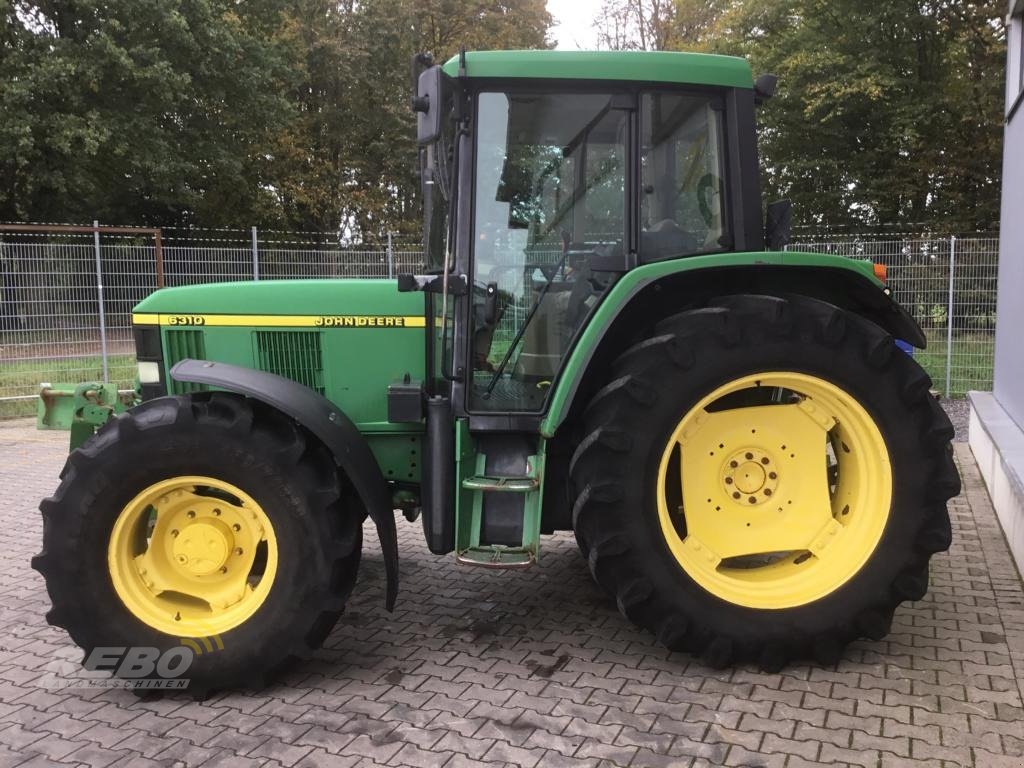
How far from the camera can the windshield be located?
10.5ft

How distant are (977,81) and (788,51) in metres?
4.22

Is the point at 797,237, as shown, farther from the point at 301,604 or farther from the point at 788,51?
the point at 788,51

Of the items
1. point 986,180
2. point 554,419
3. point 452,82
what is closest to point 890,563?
point 554,419

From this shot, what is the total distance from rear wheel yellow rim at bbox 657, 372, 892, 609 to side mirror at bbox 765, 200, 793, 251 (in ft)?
2.42

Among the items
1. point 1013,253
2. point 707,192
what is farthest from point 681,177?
point 1013,253

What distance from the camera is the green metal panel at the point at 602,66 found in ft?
10.2

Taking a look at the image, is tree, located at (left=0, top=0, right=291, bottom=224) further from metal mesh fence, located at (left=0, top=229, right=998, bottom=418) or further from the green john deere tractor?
the green john deere tractor

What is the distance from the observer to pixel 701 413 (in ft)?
10.5

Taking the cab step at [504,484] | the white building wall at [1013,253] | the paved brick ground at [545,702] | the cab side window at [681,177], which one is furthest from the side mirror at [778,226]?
the white building wall at [1013,253]

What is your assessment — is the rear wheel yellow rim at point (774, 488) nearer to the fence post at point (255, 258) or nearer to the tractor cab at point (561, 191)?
the tractor cab at point (561, 191)

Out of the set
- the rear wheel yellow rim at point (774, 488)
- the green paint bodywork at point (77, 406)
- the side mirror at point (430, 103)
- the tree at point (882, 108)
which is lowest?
the rear wheel yellow rim at point (774, 488)

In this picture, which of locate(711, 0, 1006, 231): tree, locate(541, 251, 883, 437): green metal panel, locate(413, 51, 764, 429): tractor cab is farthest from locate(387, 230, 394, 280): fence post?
locate(711, 0, 1006, 231): tree

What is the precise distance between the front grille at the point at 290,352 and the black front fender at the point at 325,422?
A: 355 mm

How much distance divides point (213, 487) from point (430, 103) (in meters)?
1.60
